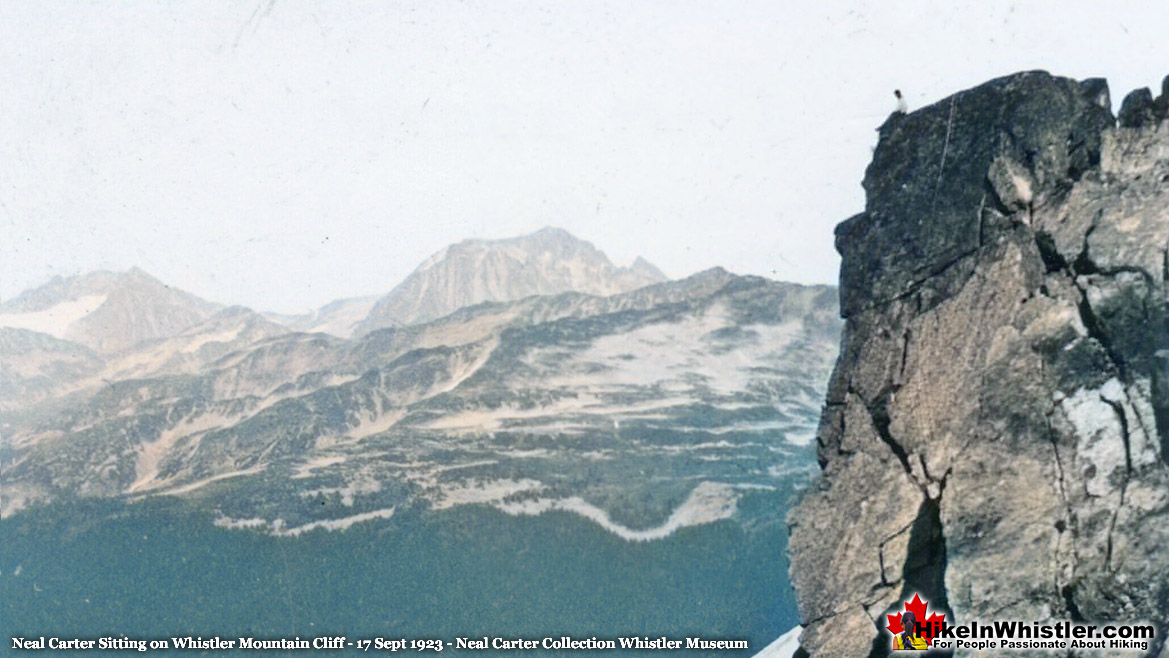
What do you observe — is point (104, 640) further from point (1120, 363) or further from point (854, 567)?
point (1120, 363)

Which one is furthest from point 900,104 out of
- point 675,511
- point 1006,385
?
point 675,511

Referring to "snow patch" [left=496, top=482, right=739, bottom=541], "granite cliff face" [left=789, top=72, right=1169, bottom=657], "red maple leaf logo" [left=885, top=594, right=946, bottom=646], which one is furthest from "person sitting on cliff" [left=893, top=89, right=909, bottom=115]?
"snow patch" [left=496, top=482, right=739, bottom=541]

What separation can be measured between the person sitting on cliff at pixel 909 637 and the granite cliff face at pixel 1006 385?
608 mm

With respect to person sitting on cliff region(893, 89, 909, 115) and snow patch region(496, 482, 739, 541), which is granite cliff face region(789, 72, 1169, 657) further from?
snow patch region(496, 482, 739, 541)

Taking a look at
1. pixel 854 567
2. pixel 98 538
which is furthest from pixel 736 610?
pixel 98 538

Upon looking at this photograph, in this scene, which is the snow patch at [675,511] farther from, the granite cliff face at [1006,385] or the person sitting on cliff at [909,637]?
the person sitting on cliff at [909,637]

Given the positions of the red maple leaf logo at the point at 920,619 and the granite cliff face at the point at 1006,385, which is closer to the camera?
the granite cliff face at the point at 1006,385

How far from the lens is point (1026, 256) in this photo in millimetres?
21578

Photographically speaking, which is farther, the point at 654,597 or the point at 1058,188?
the point at 654,597

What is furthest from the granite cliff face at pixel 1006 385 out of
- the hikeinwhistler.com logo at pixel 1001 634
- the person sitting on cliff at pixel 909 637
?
the person sitting on cliff at pixel 909 637

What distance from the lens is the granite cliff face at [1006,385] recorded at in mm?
19828

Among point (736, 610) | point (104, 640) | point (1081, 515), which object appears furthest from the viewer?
point (736, 610)

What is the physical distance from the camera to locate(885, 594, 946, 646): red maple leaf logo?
20844 mm

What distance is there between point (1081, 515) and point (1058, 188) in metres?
9.38
